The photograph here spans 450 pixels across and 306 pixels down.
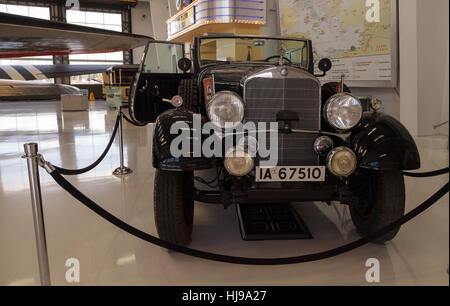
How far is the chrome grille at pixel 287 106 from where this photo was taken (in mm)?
A: 1993

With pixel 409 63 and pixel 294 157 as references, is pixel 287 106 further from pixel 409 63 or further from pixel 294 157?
pixel 409 63

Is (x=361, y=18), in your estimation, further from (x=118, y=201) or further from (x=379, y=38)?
(x=118, y=201)

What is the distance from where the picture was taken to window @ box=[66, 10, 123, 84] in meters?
20.1

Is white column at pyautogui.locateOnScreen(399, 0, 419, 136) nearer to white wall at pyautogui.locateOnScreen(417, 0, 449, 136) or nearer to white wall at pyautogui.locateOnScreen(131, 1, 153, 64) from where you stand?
white wall at pyautogui.locateOnScreen(417, 0, 449, 136)

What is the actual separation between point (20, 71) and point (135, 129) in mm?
9596

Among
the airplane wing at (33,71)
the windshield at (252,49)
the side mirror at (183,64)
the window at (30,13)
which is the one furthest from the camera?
the window at (30,13)

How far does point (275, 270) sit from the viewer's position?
186 cm

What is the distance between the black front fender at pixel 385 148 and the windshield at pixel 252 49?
1580 millimetres

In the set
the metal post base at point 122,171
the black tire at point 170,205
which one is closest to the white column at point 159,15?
the metal post base at point 122,171

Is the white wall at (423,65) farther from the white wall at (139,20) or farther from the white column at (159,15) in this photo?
the white wall at (139,20)

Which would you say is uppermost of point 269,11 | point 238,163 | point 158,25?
point 158,25

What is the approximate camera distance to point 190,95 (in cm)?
289
